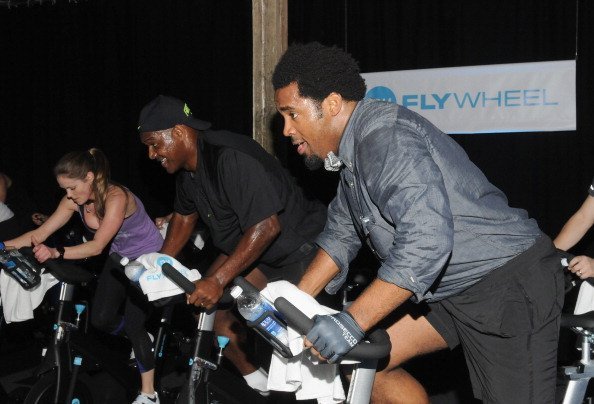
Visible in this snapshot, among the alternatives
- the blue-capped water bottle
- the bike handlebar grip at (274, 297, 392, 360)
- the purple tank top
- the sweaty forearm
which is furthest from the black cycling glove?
the purple tank top

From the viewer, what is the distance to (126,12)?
5832mm

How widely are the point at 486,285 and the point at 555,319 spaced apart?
0.27 metres

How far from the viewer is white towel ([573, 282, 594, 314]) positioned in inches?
118

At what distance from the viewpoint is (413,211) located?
1.96 metres

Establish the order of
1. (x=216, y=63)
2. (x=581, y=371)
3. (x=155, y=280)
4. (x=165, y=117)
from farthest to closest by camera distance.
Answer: (x=216, y=63)
(x=165, y=117)
(x=155, y=280)
(x=581, y=371)

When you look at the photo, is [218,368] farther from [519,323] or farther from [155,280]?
[519,323]

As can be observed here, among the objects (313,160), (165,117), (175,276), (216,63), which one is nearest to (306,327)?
(313,160)

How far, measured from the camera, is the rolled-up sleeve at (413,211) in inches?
77.1

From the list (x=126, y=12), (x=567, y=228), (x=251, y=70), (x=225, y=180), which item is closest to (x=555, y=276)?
(x=567, y=228)

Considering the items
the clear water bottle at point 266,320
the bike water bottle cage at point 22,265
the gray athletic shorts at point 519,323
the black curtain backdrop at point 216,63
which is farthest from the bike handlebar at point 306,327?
the black curtain backdrop at point 216,63

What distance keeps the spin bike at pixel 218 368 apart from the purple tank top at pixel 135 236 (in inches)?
40.5

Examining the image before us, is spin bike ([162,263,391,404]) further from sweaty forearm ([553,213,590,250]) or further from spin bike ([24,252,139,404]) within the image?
sweaty forearm ([553,213,590,250])

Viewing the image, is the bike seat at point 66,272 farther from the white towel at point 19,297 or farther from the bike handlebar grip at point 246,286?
the bike handlebar grip at point 246,286

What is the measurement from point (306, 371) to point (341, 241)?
2.07ft
